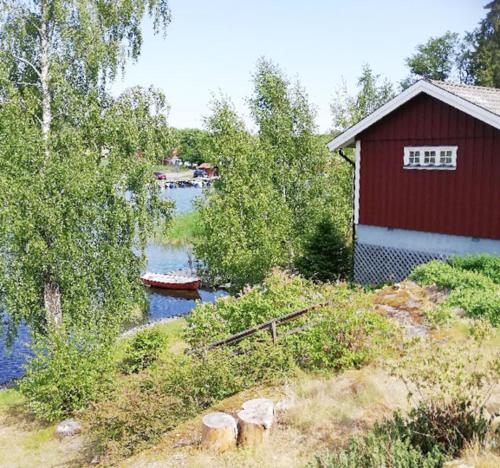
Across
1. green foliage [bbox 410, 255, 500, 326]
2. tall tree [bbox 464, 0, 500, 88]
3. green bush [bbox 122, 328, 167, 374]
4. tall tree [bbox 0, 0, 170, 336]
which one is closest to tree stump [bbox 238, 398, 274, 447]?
green foliage [bbox 410, 255, 500, 326]

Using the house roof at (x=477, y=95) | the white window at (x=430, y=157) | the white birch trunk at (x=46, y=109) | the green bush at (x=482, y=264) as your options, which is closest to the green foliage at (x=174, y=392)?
the green bush at (x=482, y=264)

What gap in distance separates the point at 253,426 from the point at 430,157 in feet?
40.5

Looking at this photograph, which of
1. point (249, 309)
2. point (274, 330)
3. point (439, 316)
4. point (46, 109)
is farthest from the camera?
point (46, 109)

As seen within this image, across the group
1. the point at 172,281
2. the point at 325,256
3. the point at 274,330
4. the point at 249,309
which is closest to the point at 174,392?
the point at 274,330

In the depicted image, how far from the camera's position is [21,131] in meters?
17.9

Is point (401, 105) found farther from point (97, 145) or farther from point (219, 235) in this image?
point (97, 145)

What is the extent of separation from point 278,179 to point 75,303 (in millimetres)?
11348

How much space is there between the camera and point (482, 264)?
633 inches

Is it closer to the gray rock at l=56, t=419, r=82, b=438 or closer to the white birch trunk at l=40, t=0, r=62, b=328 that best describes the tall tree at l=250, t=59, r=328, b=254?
the white birch trunk at l=40, t=0, r=62, b=328

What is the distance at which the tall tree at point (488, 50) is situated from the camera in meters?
59.9

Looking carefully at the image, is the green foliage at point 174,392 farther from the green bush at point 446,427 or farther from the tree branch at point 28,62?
the tree branch at point 28,62

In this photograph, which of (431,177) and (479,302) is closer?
(479,302)

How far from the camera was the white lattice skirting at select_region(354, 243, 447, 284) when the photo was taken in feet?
63.1

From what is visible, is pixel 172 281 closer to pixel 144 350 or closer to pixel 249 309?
pixel 144 350
